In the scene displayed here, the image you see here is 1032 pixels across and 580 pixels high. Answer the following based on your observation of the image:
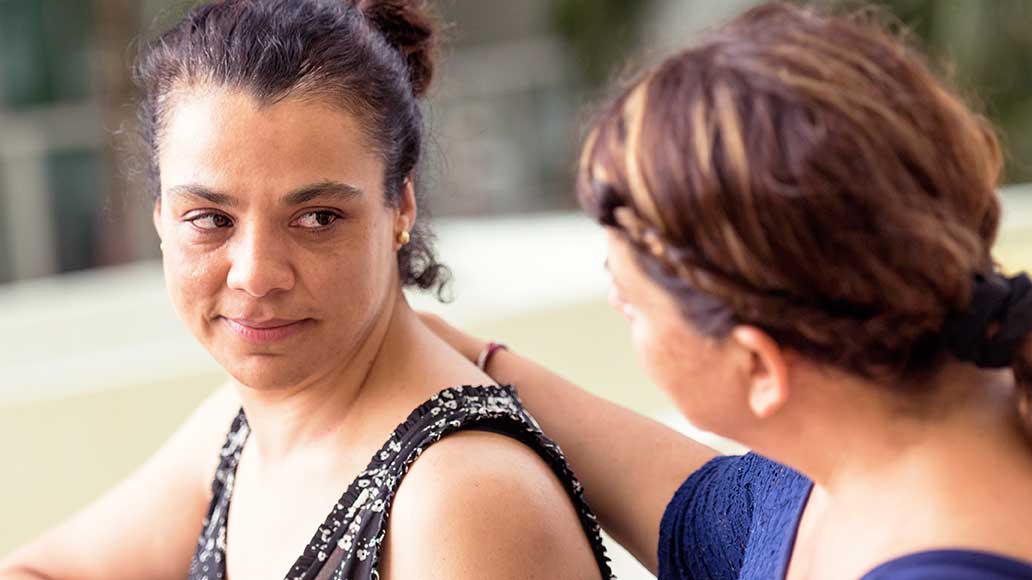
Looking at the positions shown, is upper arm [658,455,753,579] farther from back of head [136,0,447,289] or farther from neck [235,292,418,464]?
back of head [136,0,447,289]

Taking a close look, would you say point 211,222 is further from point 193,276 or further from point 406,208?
point 406,208

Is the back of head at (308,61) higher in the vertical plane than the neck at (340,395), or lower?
higher

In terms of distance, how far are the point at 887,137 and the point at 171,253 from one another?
3.28ft

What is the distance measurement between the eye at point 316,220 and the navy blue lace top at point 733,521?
1.96ft

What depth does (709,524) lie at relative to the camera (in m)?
1.76

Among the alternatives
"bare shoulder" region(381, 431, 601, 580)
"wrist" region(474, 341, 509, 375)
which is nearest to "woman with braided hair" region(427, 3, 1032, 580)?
"bare shoulder" region(381, 431, 601, 580)

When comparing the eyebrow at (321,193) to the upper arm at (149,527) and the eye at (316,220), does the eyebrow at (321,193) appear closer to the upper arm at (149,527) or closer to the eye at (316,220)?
the eye at (316,220)

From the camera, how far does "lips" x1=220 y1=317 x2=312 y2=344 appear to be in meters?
1.72

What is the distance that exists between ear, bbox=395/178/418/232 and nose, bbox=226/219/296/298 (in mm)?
222

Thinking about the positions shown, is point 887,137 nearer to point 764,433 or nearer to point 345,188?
point 764,433

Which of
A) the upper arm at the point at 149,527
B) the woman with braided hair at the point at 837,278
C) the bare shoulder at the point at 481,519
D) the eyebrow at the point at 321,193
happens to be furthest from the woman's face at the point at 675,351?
the upper arm at the point at 149,527

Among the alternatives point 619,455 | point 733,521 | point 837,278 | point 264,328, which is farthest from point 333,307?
point 837,278

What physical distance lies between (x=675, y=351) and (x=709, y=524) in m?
0.60

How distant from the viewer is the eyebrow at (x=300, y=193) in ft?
5.45
